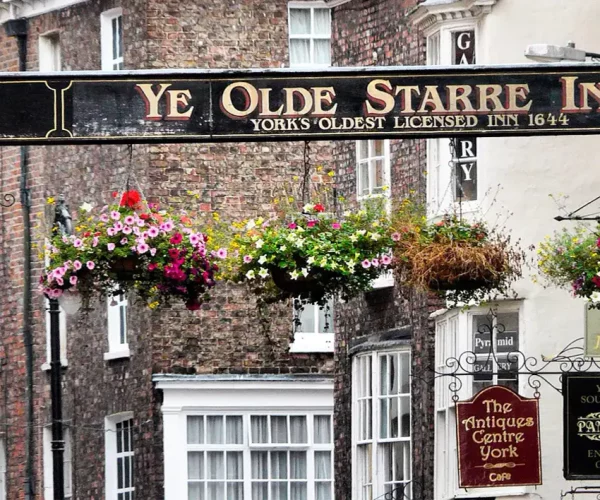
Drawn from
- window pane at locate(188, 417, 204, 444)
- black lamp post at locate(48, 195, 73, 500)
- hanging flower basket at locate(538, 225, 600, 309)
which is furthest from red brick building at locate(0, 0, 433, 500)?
hanging flower basket at locate(538, 225, 600, 309)

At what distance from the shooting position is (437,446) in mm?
28828

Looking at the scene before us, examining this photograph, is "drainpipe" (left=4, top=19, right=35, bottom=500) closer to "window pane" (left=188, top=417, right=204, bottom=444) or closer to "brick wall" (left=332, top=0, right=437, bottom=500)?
"window pane" (left=188, top=417, right=204, bottom=444)

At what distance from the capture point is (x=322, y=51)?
121 feet

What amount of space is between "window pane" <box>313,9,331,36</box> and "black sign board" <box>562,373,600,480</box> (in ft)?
48.2

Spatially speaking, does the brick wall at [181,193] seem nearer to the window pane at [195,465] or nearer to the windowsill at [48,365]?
the window pane at [195,465]

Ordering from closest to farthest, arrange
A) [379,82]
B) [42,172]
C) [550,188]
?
[379,82] → [550,188] → [42,172]

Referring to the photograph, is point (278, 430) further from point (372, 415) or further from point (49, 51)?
point (49, 51)

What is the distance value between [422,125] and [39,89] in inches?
104

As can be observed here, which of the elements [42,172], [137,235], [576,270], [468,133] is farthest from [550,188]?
[42,172]

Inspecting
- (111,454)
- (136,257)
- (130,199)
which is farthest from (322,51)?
(136,257)

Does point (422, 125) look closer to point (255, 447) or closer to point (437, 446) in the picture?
point (437, 446)

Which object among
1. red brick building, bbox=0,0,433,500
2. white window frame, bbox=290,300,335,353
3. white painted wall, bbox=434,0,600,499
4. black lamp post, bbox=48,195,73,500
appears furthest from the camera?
white window frame, bbox=290,300,335,353

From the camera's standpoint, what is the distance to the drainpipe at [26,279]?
1529 inches

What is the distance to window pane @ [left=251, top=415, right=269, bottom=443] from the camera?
36.3 metres
